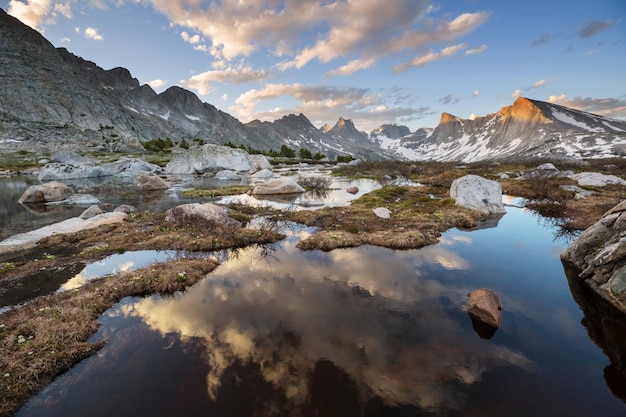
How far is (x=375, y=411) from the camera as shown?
808 centimetres

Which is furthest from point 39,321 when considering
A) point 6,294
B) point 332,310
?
point 332,310

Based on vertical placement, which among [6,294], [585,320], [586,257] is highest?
[586,257]

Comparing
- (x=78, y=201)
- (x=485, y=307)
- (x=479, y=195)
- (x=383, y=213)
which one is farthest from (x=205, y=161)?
(x=485, y=307)

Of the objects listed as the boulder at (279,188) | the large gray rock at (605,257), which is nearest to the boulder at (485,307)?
the large gray rock at (605,257)

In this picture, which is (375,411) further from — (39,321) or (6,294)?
(6,294)

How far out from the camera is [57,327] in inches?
442

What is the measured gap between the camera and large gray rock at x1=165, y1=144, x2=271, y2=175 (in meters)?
100

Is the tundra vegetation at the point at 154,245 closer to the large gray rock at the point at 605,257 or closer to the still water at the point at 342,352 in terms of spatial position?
the still water at the point at 342,352

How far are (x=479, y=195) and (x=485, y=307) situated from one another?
979 inches

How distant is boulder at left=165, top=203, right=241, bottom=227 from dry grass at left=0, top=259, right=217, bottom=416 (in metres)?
10.1

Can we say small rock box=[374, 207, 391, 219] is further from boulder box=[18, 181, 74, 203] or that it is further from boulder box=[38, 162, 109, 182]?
boulder box=[38, 162, 109, 182]

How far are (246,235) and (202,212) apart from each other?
6.88 metres

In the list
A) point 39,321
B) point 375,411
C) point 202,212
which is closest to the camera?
point 375,411

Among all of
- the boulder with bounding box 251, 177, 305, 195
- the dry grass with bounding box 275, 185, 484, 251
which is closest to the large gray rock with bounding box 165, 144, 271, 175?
the boulder with bounding box 251, 177, 305, 195
